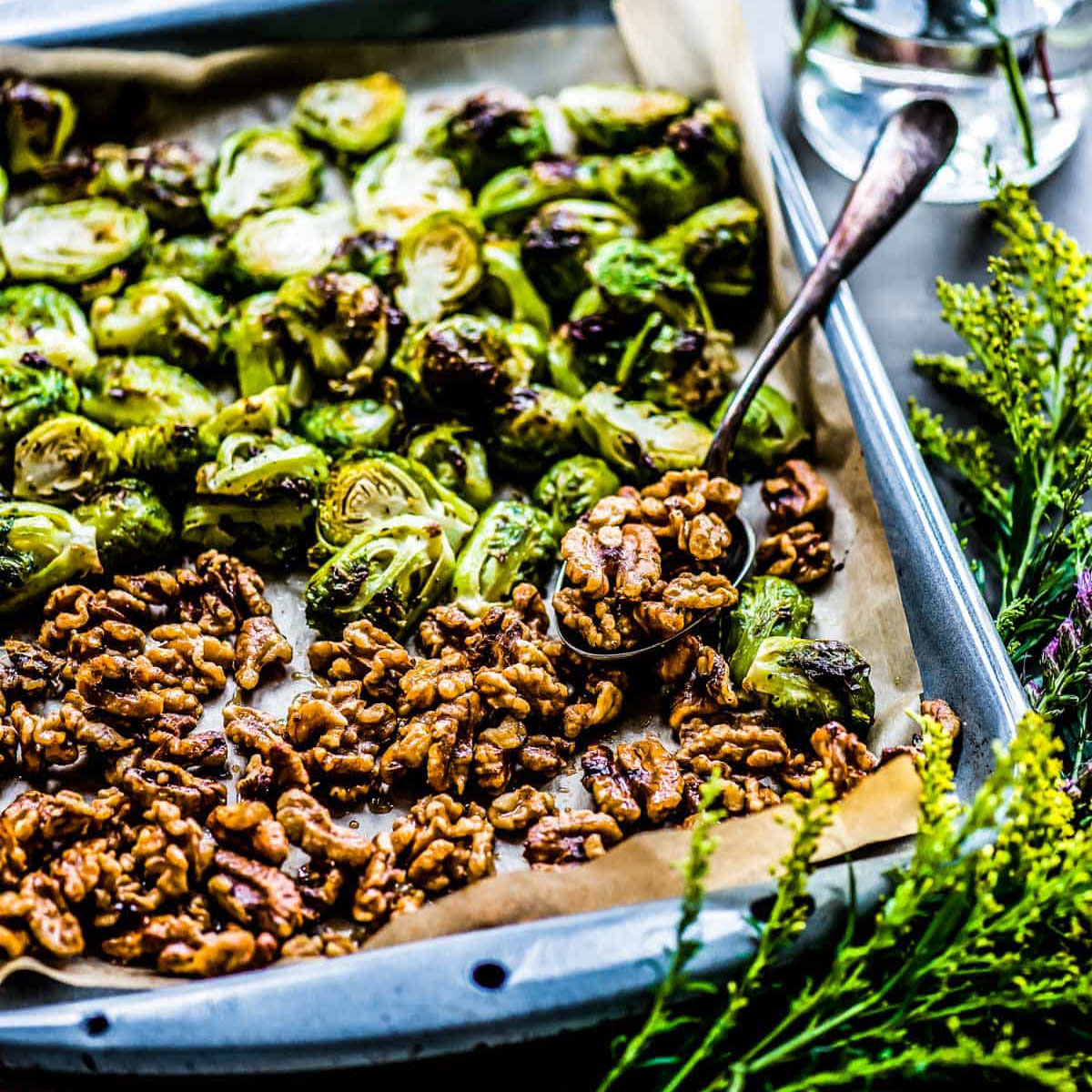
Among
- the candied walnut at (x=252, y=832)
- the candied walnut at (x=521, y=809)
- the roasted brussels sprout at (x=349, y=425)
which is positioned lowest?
the candied walnut at (x=252, y=832)

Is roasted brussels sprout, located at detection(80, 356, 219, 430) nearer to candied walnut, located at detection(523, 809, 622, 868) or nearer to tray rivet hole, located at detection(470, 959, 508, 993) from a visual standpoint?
candied walnut, located at detection(523, 809, 622, 868)

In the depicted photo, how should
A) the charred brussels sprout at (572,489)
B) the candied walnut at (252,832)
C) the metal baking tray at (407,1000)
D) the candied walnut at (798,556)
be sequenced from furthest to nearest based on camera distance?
1. the charred brussels sprout at (572,489)
2. the candied walnut at (798,556)
3. the candied walnut at (252,832)
4. the metal baking tray at (407,1000)

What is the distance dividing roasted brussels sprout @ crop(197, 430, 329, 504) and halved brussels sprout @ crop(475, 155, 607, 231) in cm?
82

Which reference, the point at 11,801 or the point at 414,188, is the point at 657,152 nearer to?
the point at 414,188

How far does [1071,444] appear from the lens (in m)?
2.39

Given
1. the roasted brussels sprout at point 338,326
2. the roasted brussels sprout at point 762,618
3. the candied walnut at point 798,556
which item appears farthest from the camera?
the roasted brussels sprout at point 338,326

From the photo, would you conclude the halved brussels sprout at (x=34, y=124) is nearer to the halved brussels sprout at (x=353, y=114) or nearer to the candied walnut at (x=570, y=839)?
the halved brussels sprout at (x=353, y=114)

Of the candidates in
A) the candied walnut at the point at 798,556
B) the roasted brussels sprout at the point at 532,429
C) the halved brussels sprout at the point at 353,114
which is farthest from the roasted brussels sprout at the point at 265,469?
the halved brussels sprout at the point at 353,114

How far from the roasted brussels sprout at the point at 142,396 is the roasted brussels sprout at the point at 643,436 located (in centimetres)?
80

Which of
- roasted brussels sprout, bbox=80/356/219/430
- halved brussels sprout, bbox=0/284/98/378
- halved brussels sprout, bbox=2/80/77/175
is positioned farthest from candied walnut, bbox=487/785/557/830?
halved brussels sprout, bbox=2/80/77/175

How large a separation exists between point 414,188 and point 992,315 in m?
1.33

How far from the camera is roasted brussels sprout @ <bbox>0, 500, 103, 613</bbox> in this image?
2195mm

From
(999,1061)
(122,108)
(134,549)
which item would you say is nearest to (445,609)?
(134,549)

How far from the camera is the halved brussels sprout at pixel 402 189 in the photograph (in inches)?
109
